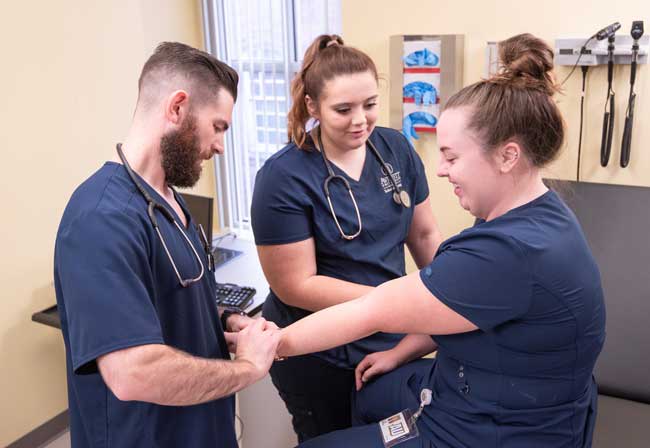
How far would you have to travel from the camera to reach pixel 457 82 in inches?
85.8

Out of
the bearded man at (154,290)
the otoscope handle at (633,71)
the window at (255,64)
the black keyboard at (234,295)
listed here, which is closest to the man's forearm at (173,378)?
the bearded man at (154,290)

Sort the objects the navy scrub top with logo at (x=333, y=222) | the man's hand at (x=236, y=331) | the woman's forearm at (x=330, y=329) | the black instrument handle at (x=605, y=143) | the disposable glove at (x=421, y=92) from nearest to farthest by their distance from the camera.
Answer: the woman's forearm at (x=330, y=329) < the man's hand at (x=236, y=331) < the navy scrub top with logo at (x=333, y=222) < the black instrument handle at (x=605, y=143) < the disposable glove at (x=421, y=92)

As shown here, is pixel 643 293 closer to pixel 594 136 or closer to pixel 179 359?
pixel 594 136

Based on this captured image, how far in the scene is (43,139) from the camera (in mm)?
2221

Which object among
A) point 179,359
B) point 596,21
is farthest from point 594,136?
point 179,359

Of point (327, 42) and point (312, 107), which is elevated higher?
point (327, 42)

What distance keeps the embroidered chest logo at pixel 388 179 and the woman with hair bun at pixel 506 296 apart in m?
0.38

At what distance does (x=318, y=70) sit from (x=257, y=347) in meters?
0.69

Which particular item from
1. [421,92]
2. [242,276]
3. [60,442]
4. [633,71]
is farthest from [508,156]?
[60,442]

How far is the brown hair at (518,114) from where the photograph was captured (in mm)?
1033

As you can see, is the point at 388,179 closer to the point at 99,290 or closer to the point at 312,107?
the point at 312,107

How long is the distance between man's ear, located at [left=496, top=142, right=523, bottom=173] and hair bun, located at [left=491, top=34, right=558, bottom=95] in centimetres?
12

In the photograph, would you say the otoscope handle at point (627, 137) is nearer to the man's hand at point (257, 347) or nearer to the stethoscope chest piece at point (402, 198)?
the stethoscope chest piece at point (402, 198)

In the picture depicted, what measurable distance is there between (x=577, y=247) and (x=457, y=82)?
130 cm
